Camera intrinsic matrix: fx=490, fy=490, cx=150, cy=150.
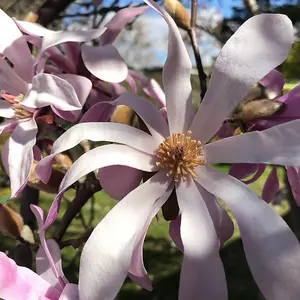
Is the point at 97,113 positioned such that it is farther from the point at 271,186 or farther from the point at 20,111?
the point at 271,186

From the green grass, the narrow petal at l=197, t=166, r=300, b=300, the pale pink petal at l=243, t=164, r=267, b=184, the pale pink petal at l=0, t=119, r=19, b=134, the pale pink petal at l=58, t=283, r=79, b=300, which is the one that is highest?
the pale pink petal at l=0, t=119, r=19, b=134

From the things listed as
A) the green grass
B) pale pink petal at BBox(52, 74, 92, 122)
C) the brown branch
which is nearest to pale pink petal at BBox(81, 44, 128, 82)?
pale pink petal at BBox(52, 74, 92, 122)

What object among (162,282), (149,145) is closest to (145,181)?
(149,145)

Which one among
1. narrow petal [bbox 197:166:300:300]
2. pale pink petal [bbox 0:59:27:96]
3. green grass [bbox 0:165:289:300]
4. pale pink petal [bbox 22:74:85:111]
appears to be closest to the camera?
narrow petal [bbox 197:166:300:300]

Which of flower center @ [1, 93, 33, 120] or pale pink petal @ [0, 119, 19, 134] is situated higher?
flower center @ [1, 93, 33, 120]

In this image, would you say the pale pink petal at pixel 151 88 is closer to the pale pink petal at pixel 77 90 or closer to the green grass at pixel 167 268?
the pale pink petal at pixel 77 90

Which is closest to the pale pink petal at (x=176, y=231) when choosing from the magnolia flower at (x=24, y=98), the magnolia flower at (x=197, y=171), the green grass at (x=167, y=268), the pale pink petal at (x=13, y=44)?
the magnolia flower at (x=197, y=171)

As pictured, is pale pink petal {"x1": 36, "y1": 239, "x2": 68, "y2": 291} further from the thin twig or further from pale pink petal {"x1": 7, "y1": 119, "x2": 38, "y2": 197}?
the thin twig

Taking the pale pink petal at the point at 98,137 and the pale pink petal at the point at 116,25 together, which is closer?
the pale pink petal at the point at 98,137
